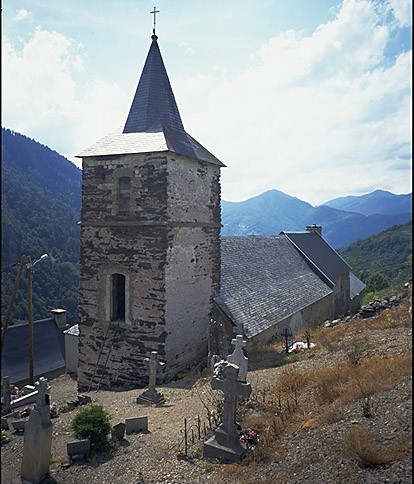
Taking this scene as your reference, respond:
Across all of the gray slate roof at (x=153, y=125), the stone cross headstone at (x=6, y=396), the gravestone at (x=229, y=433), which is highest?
the gray slate roof at (x=153, y=125)

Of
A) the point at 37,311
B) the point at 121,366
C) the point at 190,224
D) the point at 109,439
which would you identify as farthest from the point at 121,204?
the point at 37,311

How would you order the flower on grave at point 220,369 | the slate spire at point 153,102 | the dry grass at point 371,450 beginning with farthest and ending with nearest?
the slate spire at point 153,102 → the flower on grave at point 220,369 → the dry grass at point 371,450

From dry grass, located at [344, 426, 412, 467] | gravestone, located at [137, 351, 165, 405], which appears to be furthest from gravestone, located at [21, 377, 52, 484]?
dry grass, located at [344, 426, 412, 467]

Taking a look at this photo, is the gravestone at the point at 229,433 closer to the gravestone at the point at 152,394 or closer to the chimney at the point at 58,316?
the gravestone at the point at 152,394

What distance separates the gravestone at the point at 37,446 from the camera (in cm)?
602

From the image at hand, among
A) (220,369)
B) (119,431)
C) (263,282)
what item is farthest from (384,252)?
(119,431)

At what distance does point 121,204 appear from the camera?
12.6 m

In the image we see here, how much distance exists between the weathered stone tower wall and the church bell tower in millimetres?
33

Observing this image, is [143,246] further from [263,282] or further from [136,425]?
[263,282]

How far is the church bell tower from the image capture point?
1199 cm

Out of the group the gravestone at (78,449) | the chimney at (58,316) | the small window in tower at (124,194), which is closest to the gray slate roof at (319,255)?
the small window in tower at (124,194)

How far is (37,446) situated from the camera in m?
6.07

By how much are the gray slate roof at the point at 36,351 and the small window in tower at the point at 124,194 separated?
1405cm

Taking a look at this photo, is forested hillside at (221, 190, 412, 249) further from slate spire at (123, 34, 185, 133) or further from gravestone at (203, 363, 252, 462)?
gravestone at (203, 363, 252, 462)
